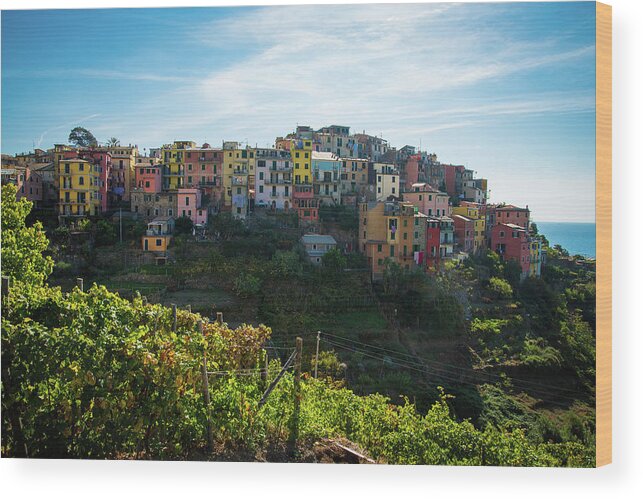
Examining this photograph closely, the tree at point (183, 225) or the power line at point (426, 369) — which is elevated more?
the tree at point (183, 225)

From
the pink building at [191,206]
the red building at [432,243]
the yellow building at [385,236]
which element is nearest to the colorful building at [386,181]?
the yellow building at [385,236]

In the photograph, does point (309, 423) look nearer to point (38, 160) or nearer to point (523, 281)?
point (523, 281)

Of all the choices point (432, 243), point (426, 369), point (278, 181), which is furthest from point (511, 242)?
point (278, 181)

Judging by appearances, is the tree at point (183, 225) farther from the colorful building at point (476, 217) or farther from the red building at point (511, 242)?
the red building at point (511, 242)

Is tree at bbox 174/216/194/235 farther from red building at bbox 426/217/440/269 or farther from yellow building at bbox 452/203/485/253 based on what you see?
yellow building at bbox 452/203/485/253

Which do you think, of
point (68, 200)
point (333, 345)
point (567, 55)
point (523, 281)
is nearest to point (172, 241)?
point (68, 200)

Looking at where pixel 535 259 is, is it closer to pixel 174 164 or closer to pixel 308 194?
pixel 308 194
